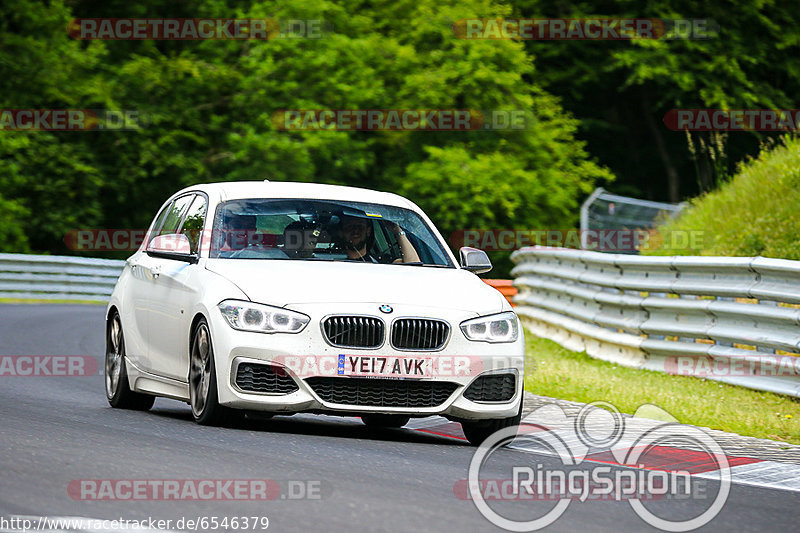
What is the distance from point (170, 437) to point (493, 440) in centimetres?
204

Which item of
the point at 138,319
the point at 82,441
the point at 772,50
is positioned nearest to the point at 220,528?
the point at 82,441

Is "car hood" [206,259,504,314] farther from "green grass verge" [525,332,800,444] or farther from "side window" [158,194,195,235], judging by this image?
"green grass verge" [525,332,800,444]

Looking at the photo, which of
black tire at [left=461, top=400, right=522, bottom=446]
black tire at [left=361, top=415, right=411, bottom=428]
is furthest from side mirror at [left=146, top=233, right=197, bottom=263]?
black tire at [left=461, top=400, right=522, bottom=446]

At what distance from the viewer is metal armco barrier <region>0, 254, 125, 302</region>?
31234 millimetres

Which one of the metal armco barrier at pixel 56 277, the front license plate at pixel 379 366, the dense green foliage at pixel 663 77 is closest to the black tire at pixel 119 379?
the front license plate at pixel 379 366

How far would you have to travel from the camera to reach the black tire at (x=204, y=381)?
340 inches

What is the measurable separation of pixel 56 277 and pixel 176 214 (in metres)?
22.0

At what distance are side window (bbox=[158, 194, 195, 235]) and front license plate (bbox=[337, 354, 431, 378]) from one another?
2.58m

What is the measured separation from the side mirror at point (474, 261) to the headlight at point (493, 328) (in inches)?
33.6

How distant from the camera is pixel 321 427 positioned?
9.56 meters
